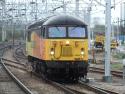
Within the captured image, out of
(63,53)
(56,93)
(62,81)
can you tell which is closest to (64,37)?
(63,53)

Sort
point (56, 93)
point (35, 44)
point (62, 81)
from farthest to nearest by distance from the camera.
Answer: point (35, 44)
point (62, 81)
point (56, 93)

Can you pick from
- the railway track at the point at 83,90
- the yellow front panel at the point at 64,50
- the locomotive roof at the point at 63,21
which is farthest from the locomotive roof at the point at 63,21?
the railway track at the point at 83,90

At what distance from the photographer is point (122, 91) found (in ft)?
57.7

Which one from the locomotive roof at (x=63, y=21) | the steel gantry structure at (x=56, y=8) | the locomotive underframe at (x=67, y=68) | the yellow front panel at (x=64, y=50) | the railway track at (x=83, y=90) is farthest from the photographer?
the steel gantry structure at (x=56, y=8)

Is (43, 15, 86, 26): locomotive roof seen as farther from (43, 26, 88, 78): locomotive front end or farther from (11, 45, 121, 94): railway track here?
(11, 45, 121, 94): railway track

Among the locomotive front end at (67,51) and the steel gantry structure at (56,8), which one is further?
the steel gantry structure at (56,8)

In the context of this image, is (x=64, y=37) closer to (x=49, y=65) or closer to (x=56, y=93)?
(x=49, y=65)

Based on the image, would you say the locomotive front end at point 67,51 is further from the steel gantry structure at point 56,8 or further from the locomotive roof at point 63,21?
the steel gantry structure at point 56,8

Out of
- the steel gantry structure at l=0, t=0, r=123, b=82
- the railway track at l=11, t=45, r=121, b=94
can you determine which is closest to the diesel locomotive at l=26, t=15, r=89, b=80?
the railway track at l=11, t=45, r=121, b=94

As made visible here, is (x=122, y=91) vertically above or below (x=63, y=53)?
below

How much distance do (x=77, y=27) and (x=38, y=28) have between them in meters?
2.70

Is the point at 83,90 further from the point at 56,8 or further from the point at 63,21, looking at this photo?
the point at 56,8

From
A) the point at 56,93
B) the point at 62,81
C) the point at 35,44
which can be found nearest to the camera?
the point at 56,93

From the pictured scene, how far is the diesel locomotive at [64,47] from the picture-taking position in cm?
2070
